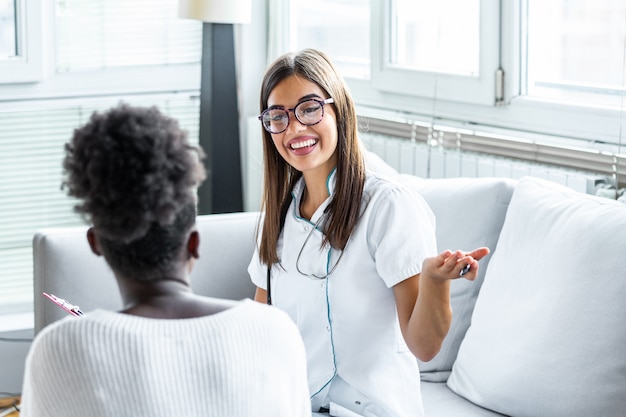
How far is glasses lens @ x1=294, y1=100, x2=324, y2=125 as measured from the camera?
1.81 metres

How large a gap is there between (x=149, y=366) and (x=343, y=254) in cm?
82

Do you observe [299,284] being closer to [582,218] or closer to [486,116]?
[582,218]

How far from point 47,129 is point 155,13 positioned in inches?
24.9

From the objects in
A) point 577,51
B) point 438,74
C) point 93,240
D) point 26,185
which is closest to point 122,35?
point 26,185

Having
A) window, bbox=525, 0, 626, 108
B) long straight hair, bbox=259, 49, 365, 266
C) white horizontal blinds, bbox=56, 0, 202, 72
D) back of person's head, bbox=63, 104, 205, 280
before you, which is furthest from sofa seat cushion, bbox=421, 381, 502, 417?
white horizontal blinds, bbox=56, 0, 202, 72

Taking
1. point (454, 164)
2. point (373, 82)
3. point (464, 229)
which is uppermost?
point (373, 82)

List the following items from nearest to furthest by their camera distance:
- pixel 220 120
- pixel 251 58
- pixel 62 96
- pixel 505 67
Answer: pixel 505 67 → pixel 220 120 → pixel 62 96 → pixel 251 58

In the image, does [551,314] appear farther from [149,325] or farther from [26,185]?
[26,185]

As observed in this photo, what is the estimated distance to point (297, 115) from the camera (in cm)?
182

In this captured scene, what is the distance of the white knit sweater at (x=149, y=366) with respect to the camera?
39.4 inches

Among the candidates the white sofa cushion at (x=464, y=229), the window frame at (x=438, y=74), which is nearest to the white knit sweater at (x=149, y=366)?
the white sofa cushion at (x=464, y=229)

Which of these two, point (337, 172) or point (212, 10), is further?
point (212, 10)

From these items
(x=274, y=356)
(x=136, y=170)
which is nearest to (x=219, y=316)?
(x=274, y=356)

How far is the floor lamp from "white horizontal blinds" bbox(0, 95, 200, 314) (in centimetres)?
43
